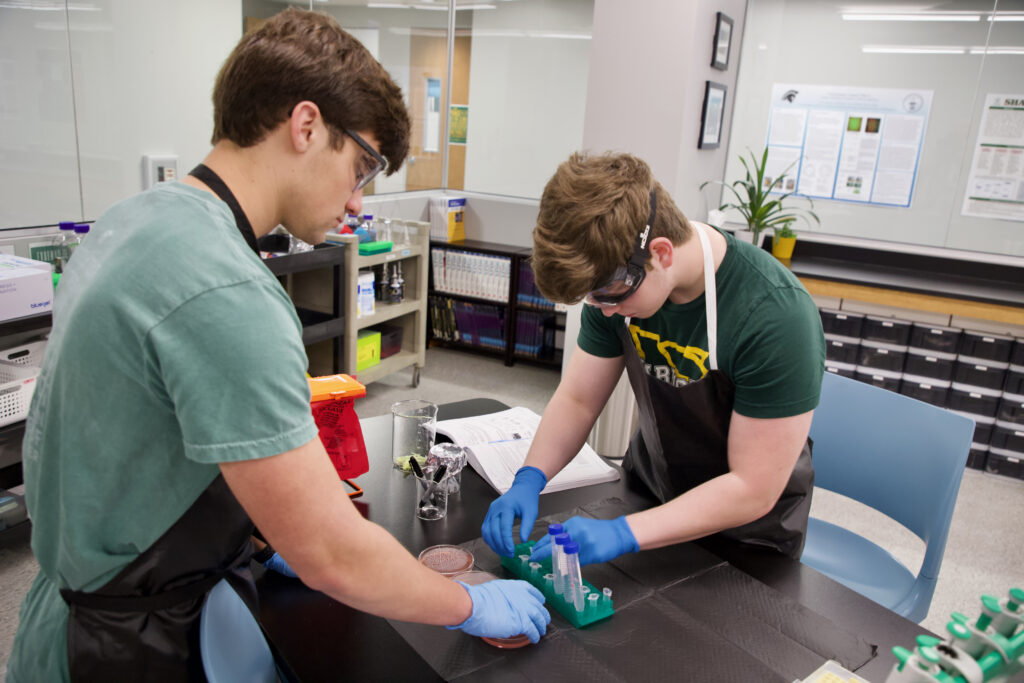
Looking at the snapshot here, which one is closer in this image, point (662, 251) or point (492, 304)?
point (662, 251)

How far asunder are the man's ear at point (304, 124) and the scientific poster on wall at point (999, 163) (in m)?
4.06

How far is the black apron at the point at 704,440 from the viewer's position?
1252mm

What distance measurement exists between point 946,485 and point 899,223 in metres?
2.89

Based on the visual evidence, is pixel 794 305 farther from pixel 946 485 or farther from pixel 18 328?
pixel 18 328

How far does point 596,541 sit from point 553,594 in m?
0.11

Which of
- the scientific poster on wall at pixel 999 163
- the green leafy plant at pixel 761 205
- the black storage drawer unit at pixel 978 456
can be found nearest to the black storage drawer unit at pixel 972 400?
the black storage drawer unit at pixel 978 456

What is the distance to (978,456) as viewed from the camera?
11.5 feet

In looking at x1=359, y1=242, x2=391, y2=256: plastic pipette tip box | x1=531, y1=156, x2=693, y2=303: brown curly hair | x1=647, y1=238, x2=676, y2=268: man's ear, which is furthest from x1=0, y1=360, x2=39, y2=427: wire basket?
x1=647, y1=238, x2=676, y2=268: man's ear

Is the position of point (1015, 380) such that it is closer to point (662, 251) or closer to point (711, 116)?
point (711, 116)

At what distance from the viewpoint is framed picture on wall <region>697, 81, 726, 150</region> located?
10.1 ft

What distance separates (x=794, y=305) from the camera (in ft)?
3.88

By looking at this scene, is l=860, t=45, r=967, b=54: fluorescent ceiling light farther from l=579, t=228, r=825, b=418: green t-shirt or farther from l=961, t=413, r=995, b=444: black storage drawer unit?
l=579, t=228, r=825, b=418: green t-shirt

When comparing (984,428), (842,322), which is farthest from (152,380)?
(984,428)

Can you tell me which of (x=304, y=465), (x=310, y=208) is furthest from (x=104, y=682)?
(x=310, y=208)
